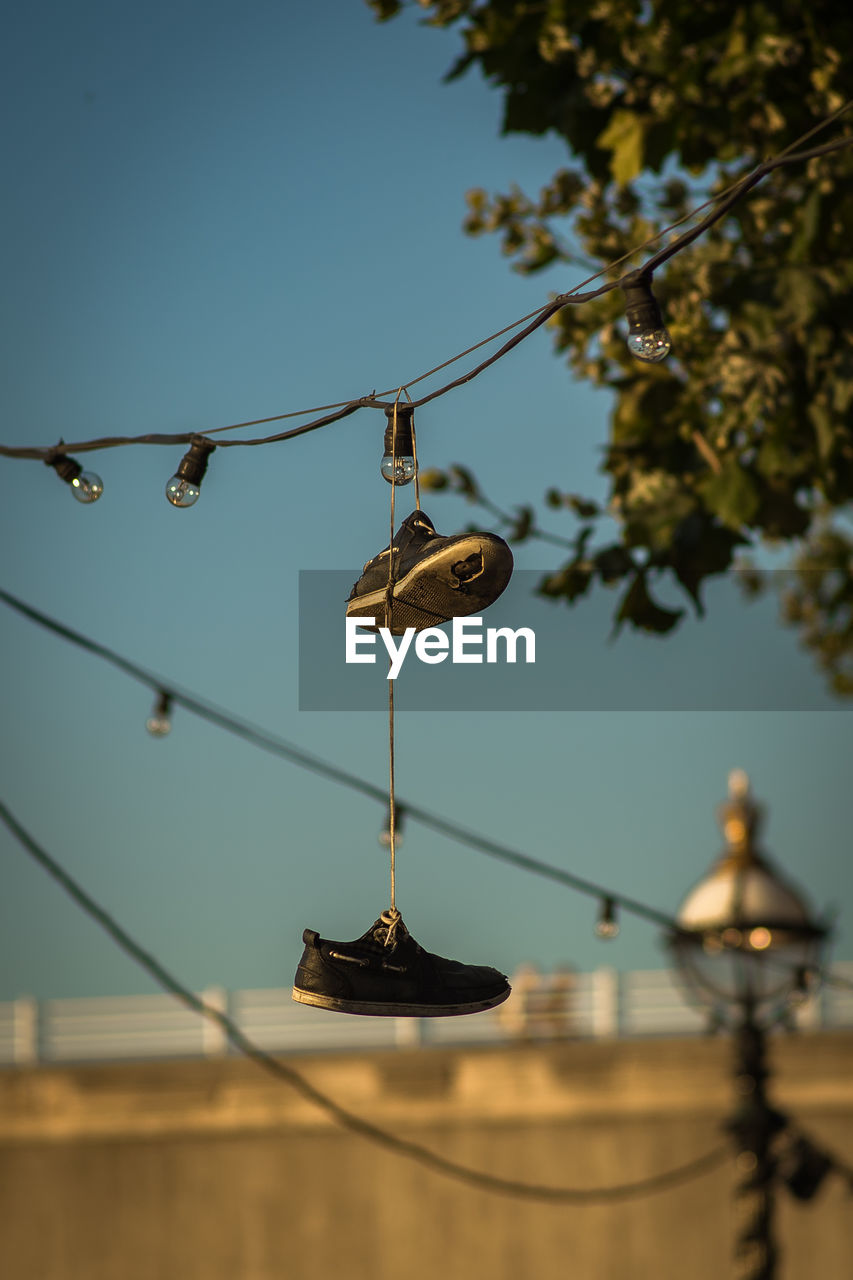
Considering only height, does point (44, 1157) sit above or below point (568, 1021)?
below

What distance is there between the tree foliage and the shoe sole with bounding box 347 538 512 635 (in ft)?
10.5

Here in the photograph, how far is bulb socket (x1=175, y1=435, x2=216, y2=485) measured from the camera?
414 centimetres

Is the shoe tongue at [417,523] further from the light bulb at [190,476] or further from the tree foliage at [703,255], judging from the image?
the tree foliage at [703,255]

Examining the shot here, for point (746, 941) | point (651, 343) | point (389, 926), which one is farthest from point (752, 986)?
point (651, 343)

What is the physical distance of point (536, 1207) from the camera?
45.4ft

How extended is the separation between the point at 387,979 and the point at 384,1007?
7cm

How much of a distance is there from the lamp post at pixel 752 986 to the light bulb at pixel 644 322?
11.1ft

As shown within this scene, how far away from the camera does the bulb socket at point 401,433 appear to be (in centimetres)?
393

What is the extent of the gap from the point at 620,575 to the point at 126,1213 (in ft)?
32.1

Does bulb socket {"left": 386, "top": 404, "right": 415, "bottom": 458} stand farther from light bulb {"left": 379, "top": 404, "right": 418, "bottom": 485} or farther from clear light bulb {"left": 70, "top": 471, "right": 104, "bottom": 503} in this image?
clear light bulb {"left": 70, "top": 471, "right": 104, "bottom": 503}

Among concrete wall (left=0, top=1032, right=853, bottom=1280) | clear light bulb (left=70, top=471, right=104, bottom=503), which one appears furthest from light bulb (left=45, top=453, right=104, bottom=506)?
concrete wall (left=0, top=1032, right=853, bottom=1280)

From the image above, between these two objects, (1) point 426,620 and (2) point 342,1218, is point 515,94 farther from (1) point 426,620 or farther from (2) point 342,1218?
(2) point 342,1218

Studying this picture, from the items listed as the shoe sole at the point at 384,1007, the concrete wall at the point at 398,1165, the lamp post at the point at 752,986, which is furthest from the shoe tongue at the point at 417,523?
the concrete wall at the point at 398,1165

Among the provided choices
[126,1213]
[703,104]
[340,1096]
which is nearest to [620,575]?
[703,104]
